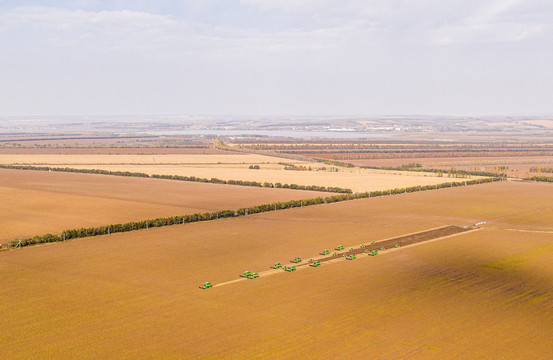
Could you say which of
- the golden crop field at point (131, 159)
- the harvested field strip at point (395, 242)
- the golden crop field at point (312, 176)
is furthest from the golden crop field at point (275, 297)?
the golden crop field at point (131, 159)

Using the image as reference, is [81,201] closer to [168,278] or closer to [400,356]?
[168,278]

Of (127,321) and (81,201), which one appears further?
(81,201)

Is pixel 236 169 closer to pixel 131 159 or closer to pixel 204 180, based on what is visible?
pixel 204 180

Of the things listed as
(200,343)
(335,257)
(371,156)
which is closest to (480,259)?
(335,257)

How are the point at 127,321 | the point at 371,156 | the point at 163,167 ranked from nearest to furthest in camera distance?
1. the point at 127,321
2. the point at 163,167
3. the point at 371,156

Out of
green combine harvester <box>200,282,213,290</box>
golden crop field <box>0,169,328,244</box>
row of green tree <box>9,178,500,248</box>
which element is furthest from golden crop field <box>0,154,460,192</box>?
green combine harvester <box>200,282,213,290</box>

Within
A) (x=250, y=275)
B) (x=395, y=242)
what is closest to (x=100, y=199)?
(x=395, y=242)

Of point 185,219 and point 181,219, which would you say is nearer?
point 181,219
